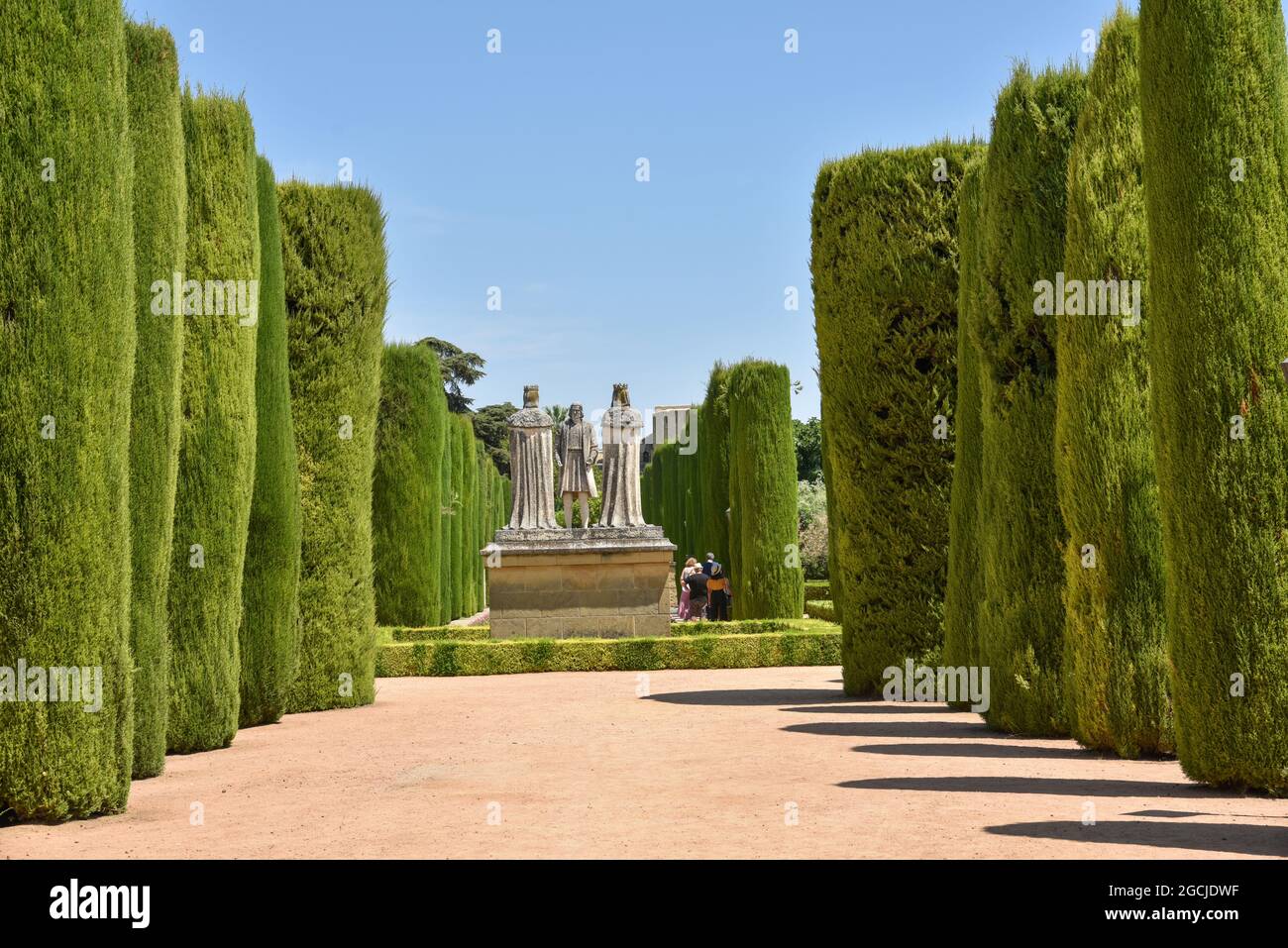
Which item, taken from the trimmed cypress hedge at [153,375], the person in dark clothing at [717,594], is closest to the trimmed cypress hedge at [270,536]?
the trimmed cypress hedge at [153,375]

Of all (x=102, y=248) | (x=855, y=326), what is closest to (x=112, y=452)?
(x=102, y=248)

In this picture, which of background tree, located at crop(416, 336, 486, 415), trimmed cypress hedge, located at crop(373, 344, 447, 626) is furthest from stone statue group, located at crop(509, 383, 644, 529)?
background tree, located at crop(416, 336, 486, 415)

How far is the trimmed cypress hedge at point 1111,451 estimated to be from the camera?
9.70 m

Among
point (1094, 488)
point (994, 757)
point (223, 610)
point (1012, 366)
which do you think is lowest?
point (994, 757)

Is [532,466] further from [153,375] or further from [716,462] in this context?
[153,375]

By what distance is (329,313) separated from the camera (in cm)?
1538

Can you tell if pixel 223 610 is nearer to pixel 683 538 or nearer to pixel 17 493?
pixel 17 493

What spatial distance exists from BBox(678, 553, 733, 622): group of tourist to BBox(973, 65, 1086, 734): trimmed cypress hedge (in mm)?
17048

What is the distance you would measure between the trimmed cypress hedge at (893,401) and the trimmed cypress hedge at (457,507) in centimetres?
2164

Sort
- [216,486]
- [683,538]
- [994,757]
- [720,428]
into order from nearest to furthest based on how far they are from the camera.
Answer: [994,757] < [216,486] < [720,428] < [683,538]

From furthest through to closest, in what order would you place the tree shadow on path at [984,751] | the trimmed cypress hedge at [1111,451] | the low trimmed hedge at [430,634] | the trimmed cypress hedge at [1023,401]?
the low trimmed hedge at [430,634]
the trimmed cypress hedge at [1023,401]
the tree shadow on path at [984,751]
the trimmed cypress hedge at [1111,451]

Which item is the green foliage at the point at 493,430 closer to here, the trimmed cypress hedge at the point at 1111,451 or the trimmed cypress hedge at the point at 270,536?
the trimmed cypress hedge at the point at 270,536

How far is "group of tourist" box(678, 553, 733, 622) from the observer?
2915 cm
